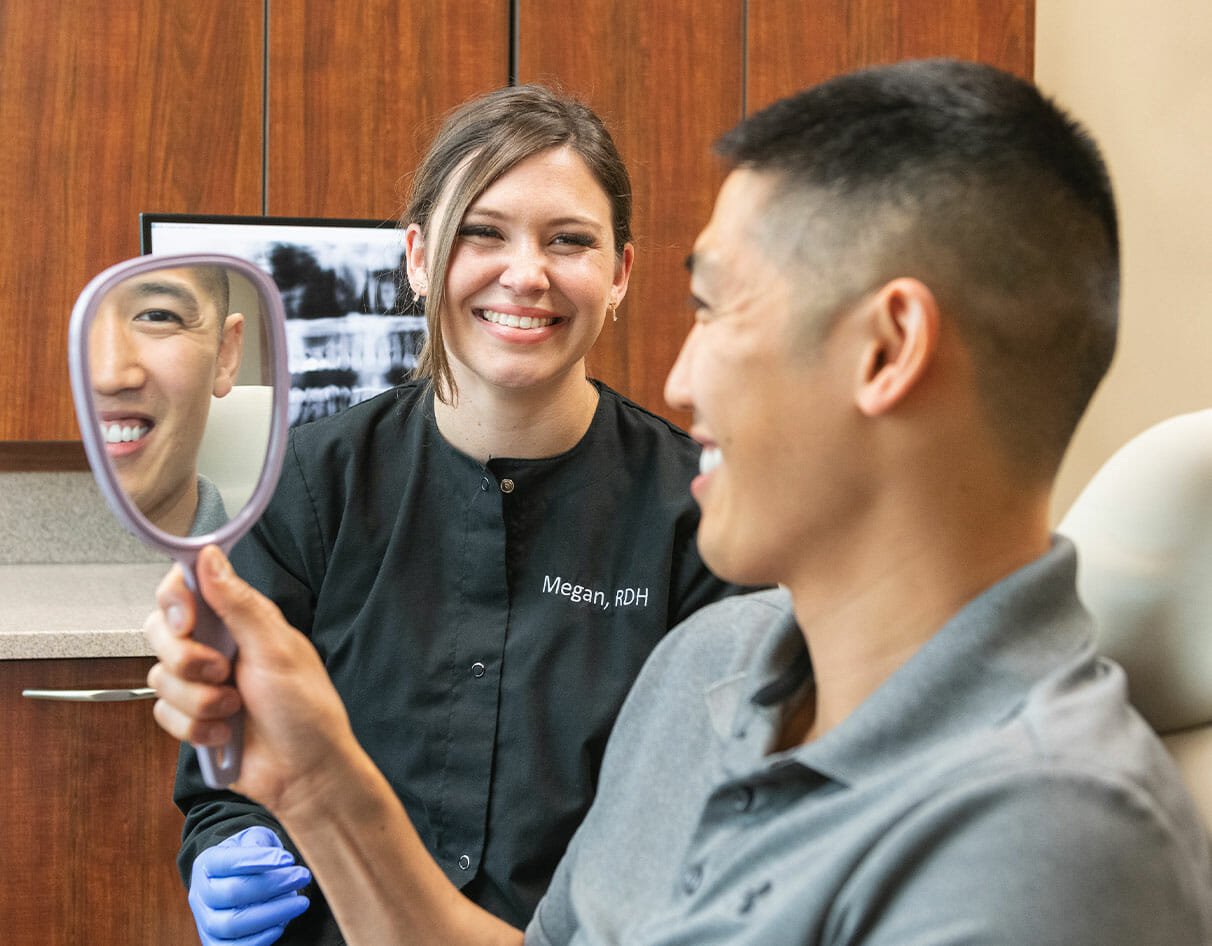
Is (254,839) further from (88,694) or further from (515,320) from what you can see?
(88,694)

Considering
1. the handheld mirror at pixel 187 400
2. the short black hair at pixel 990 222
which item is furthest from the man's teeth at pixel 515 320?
the short black hair at pixel 990 222

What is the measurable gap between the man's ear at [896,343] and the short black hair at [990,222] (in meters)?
0.01

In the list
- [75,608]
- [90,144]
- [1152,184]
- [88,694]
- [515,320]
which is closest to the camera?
[515,320]

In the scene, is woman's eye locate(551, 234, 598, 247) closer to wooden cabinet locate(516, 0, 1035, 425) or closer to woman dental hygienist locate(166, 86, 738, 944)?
woman dental hygienist locate(166, 86, 738, 944)

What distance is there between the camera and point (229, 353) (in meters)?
0.74

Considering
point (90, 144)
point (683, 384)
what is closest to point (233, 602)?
point (683, 384)

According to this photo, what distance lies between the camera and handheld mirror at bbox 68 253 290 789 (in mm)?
642

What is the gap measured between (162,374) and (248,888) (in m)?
0.62

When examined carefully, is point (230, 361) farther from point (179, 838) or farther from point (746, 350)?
point (179, 838)

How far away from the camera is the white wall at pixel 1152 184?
203 centimetres

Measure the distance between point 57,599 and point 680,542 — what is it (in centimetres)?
122

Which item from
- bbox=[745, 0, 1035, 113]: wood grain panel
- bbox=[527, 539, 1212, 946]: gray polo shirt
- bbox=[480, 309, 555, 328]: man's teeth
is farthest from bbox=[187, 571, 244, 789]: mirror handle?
bbox=[745, 0, 1035, 113]: wood grain panel

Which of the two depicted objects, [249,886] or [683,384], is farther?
[249,886]

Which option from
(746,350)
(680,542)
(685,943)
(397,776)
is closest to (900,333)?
(746,350)
